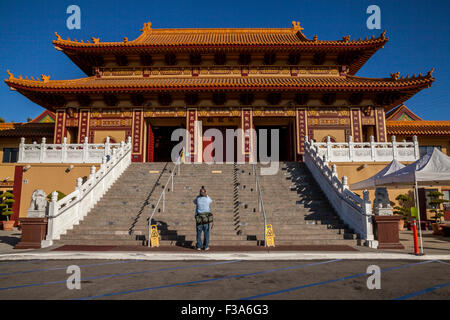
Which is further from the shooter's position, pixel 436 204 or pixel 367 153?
pixel 436 204

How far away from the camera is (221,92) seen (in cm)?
1875

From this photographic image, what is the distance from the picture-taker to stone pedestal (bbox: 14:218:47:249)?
30.5ft

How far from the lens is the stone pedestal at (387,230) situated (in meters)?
8.98

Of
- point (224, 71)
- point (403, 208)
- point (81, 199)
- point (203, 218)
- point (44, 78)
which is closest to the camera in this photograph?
point (203, 218)

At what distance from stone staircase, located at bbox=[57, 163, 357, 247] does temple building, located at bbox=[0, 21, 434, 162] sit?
479 centimetres

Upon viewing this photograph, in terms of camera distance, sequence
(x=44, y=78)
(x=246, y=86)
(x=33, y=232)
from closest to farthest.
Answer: (x=33, y=232)
(x=246, y=86)
(x=44, y=78)

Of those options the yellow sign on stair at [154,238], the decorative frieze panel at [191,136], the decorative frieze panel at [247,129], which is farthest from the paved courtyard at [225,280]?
the decorative frieze panel at [247,129]

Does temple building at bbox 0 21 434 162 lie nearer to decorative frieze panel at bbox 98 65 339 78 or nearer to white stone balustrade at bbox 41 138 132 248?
decorative frieze panel at bbox 98 65 339 78

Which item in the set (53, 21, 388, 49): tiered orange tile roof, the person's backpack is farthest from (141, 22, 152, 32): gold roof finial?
the person's backpack

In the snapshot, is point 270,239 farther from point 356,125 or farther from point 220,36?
point 220,36

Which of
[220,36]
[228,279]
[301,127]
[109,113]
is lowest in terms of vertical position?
[228,279]

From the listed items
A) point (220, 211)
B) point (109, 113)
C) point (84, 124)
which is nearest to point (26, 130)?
point (84, 124)

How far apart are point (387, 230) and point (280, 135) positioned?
1513 centimetres
